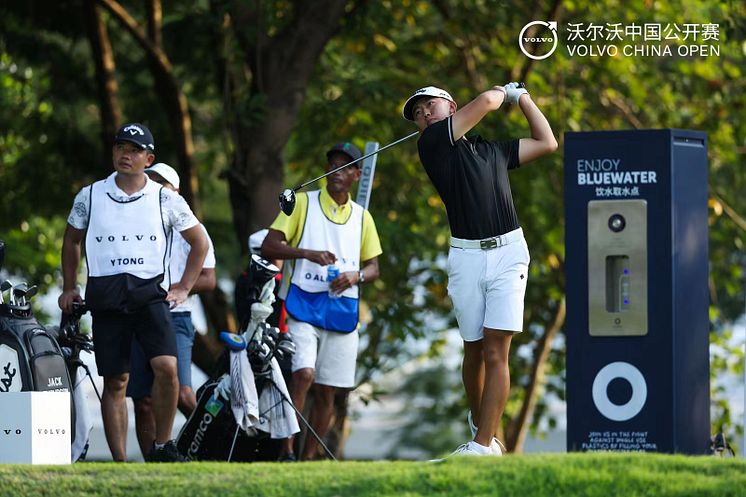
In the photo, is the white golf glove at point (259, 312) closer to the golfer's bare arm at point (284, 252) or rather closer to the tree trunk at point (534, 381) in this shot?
the golfer's bare arm at point (284, 252)

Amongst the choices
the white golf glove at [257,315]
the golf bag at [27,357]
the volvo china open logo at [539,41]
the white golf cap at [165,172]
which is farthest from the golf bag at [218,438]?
the volvo china open logo at [539,41]

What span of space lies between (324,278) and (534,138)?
2.08 metres

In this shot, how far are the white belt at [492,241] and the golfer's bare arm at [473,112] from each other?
55 centimetres

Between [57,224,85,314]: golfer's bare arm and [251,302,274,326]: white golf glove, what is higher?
[57,224,85,314]: golfer's bare arm

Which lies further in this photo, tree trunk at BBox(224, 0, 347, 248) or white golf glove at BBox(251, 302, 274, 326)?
tree trunk at BBox(224, 0, 347, 248)

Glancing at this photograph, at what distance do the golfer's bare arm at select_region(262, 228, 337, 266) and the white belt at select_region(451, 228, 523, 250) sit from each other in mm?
1760

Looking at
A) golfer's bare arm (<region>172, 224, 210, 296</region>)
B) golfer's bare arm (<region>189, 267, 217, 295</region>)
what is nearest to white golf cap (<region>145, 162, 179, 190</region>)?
golfer's bare arm (<region>189, 267, 217, 295</region>)

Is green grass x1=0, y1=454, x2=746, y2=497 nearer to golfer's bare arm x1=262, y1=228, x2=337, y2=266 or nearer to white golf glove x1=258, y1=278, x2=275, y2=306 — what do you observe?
white golf glove x1=258, y1=278, x2=275, y2=306

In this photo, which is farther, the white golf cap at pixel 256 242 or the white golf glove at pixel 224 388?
the white golf cap at pixel 256 242

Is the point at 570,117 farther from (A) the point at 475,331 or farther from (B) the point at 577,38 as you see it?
(A) the point at 475,331

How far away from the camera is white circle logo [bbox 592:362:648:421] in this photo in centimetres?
938

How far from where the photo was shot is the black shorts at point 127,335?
30.0 feet

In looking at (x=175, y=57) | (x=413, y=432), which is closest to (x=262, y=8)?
(x=175, y=57)

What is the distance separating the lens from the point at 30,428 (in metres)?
7.80
